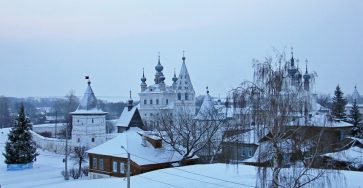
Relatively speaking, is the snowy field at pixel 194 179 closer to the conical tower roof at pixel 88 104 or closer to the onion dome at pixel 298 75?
the onion dome at pixel 298 75

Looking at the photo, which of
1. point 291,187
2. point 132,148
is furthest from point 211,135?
point 291,187

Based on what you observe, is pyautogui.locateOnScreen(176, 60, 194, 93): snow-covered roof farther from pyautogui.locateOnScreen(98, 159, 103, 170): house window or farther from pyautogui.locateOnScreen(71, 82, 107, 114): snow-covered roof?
pyautogui.locateOnScreen(98, 159, 103, 170): house window

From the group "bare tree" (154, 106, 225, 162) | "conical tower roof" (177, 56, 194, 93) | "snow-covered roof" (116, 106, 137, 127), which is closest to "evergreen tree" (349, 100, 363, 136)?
"bare tree" (154, 106, 225, 162)

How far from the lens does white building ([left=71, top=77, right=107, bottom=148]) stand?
43656mm

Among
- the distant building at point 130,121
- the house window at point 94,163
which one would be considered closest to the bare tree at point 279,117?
the house window at point 94,163

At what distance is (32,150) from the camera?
→ 1474 inches

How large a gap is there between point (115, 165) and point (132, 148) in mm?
1898

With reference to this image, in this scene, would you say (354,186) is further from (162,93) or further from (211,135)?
(162,93)

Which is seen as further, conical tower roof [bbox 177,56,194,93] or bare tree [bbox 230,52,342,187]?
conical tower roof [bbox 177,56,194,93]

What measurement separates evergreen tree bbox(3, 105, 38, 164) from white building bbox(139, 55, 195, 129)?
29.7m

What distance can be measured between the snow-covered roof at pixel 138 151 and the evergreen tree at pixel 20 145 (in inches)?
387

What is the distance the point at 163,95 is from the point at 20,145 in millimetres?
34652

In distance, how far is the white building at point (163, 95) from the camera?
67562mm

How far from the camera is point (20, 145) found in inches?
1444
